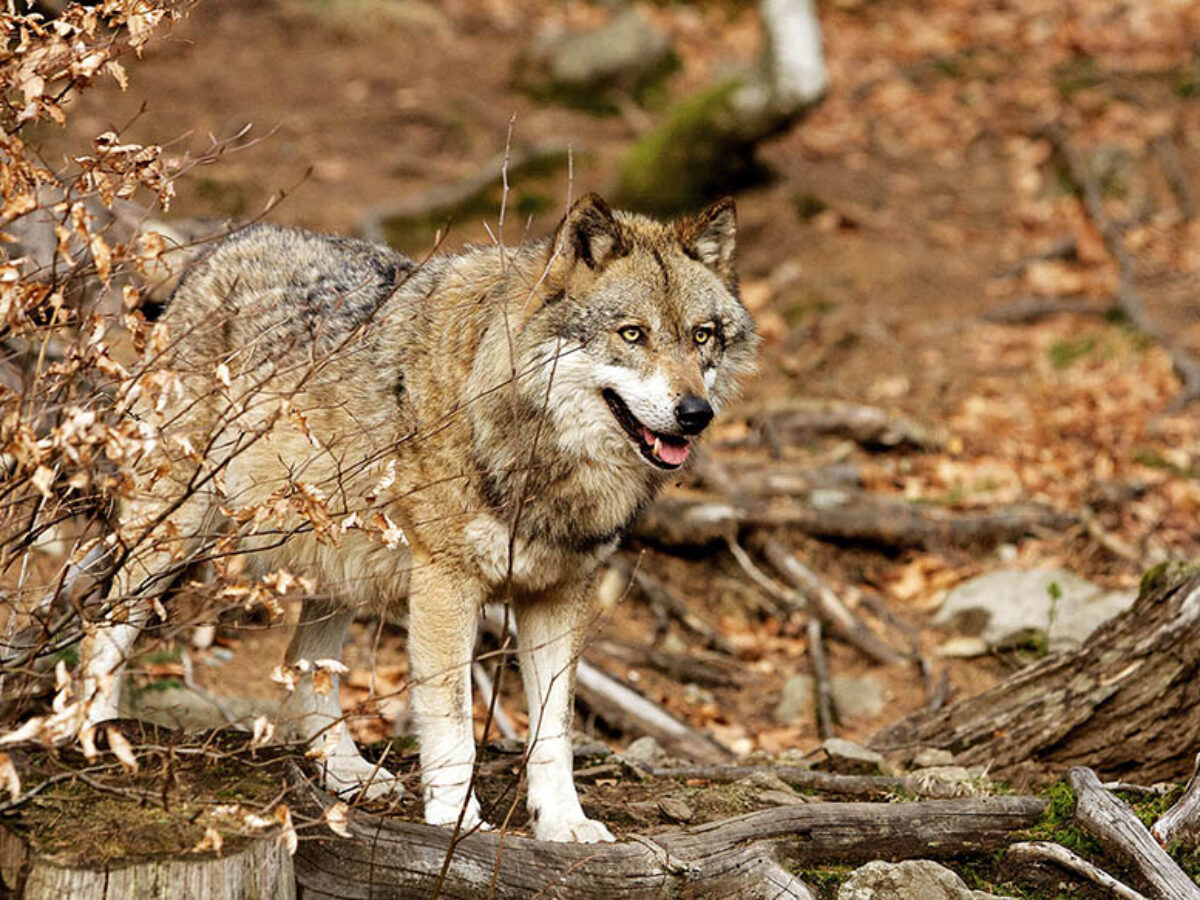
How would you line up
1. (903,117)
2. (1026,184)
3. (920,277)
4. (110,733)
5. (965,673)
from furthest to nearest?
1. (903,117)
2. (1026,184)
3. (920,277)
4. (965,673)
5. (110,733)

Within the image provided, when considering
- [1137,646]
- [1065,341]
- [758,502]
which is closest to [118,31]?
[1137,646]

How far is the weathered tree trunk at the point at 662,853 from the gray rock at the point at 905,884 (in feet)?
0.71

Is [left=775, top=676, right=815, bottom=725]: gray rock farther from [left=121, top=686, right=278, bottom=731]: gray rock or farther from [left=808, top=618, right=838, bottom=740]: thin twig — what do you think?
[left=121, top=686, right=278, bottom=731]: gray rock

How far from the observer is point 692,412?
491cm

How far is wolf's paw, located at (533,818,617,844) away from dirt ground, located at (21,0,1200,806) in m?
1.85

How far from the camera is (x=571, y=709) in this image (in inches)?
210

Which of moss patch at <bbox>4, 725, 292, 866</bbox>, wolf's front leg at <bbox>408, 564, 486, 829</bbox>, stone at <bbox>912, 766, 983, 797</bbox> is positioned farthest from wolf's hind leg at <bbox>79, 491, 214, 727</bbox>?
stone at <bbox>912, 766, 983, 797</bbox>

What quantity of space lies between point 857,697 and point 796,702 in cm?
36

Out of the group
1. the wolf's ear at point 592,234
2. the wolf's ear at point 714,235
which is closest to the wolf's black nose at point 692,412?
the wolf's ear at point 592,234

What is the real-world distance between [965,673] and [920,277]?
611cm

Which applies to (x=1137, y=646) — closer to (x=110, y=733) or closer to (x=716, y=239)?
(x=716, y=239)

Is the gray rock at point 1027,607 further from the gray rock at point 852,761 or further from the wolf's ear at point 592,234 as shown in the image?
the wolf's ear at point 592,234

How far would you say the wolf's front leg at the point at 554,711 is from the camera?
16.4 feet

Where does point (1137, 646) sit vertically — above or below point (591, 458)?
below
